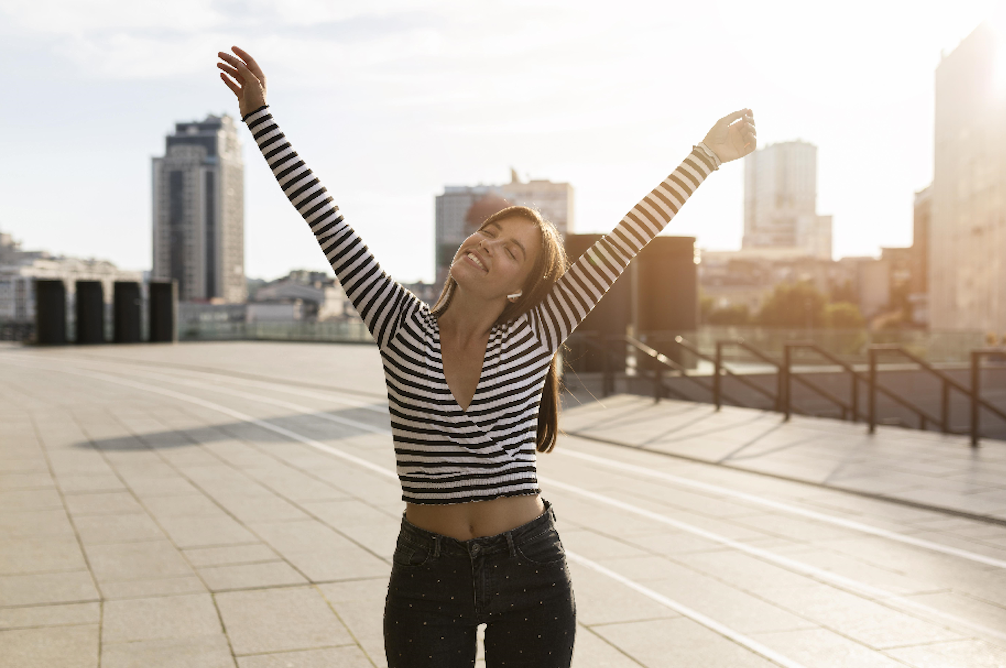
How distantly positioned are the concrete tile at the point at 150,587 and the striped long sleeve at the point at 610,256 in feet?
10.6

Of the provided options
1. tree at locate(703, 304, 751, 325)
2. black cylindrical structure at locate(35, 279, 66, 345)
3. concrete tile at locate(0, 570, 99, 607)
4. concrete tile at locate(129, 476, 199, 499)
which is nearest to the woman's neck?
concrete tile at locate(0, 570, 99, 607)

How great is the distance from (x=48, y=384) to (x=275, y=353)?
12.9 m

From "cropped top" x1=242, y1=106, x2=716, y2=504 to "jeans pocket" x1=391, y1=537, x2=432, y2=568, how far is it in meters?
0.09

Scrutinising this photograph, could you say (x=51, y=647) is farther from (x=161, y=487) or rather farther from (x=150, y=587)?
(x=161, y=487)

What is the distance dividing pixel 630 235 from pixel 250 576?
3.48 m

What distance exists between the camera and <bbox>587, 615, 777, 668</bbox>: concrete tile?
370 cm

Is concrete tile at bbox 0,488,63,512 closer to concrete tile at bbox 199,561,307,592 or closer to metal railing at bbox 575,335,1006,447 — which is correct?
concrete tile at bbox 199,561,307,592

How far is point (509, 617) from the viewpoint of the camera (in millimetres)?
1872

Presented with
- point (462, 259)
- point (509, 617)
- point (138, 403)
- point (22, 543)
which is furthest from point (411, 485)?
point (138, 403)

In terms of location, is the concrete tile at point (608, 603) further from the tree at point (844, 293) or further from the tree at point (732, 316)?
the tree at point (844, 293)

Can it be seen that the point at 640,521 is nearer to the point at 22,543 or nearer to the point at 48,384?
the point at 22,543

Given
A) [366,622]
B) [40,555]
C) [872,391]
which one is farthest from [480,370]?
[872,391]

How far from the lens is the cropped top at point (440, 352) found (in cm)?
186

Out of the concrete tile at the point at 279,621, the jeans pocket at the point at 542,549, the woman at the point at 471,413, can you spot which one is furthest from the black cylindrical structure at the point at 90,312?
the jeans pocket at the point at 542,549
